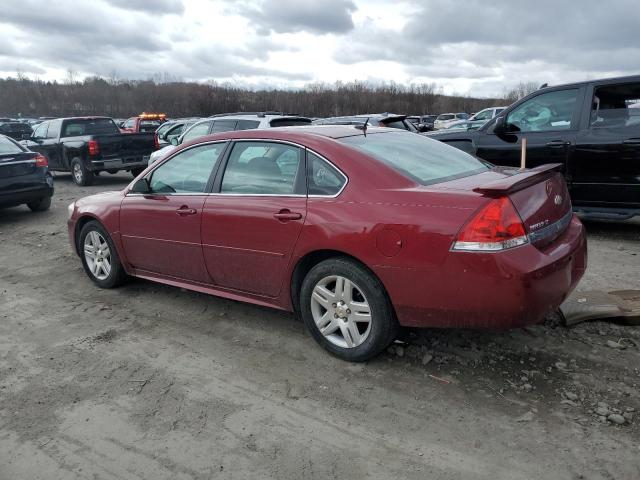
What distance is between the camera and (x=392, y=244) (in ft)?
10.4

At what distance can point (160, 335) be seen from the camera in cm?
415

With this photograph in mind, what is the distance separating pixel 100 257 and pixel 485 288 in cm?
387

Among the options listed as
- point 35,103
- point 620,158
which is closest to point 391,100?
point 35,103

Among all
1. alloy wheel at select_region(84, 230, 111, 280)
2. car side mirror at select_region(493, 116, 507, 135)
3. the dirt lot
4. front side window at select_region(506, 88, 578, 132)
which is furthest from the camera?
car side mirror at select_region(493, 116, 507, 135)

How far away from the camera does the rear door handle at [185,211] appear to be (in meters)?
4.22

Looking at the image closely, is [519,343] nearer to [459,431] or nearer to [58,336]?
[459,431]

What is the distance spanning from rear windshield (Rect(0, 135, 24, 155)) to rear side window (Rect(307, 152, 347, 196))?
7528 millimetres

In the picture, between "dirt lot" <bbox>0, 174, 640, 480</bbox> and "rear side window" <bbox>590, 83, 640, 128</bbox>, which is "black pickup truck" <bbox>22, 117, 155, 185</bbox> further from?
"rear side window" <bbox>590, 83, 640, 128</bbox>

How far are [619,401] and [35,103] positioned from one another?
77581 millimetres

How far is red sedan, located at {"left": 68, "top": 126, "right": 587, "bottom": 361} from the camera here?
9.74ft

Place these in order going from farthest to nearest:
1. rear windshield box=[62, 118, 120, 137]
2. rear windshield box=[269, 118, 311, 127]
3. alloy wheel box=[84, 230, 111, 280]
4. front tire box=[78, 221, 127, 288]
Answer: rear windshield box=[62, 118, 120, 137] → rear windshield box=[269, 118, 311, 127] → alloy wheel box=[84, 230, 111, 280] → front tire box=[78, 221, 127, 288]

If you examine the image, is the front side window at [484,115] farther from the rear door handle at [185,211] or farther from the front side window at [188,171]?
the rear door handle at [185,211]

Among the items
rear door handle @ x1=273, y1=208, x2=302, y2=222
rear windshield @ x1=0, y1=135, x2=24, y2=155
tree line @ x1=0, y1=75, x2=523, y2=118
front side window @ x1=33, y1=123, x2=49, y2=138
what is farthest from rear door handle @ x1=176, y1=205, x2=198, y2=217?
tree line @ x1=0, y1=75, x2=523, y2=118

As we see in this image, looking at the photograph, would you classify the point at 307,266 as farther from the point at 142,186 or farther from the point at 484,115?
the point at 484,115
